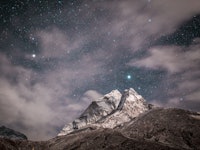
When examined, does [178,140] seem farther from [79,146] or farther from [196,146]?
[79,146]

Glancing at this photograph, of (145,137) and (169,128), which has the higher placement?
(169,128)

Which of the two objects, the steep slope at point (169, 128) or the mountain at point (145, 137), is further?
the steep slope at point (169, 128)

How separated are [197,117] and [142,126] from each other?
83.4ft

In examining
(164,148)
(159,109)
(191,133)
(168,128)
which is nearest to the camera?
(164,148)

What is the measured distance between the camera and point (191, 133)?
102750 millimetres

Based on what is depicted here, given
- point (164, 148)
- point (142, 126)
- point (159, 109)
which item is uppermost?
point (159, 109)

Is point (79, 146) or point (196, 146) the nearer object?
point (196, 146)

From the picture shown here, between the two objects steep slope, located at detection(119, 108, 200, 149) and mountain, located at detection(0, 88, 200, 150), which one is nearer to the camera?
mountain, located at detection(0, 88, 200, 150)

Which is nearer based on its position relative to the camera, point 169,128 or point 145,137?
point 145,137

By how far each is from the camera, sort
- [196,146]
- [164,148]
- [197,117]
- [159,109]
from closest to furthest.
→ [164,148] → [196,146] → [197,117] → [159,109]

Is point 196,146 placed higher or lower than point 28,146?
lower

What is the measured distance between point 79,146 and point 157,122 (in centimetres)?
3864

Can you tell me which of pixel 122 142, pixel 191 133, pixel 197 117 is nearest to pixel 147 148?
pixel 122 142

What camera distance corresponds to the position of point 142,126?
120 meters
